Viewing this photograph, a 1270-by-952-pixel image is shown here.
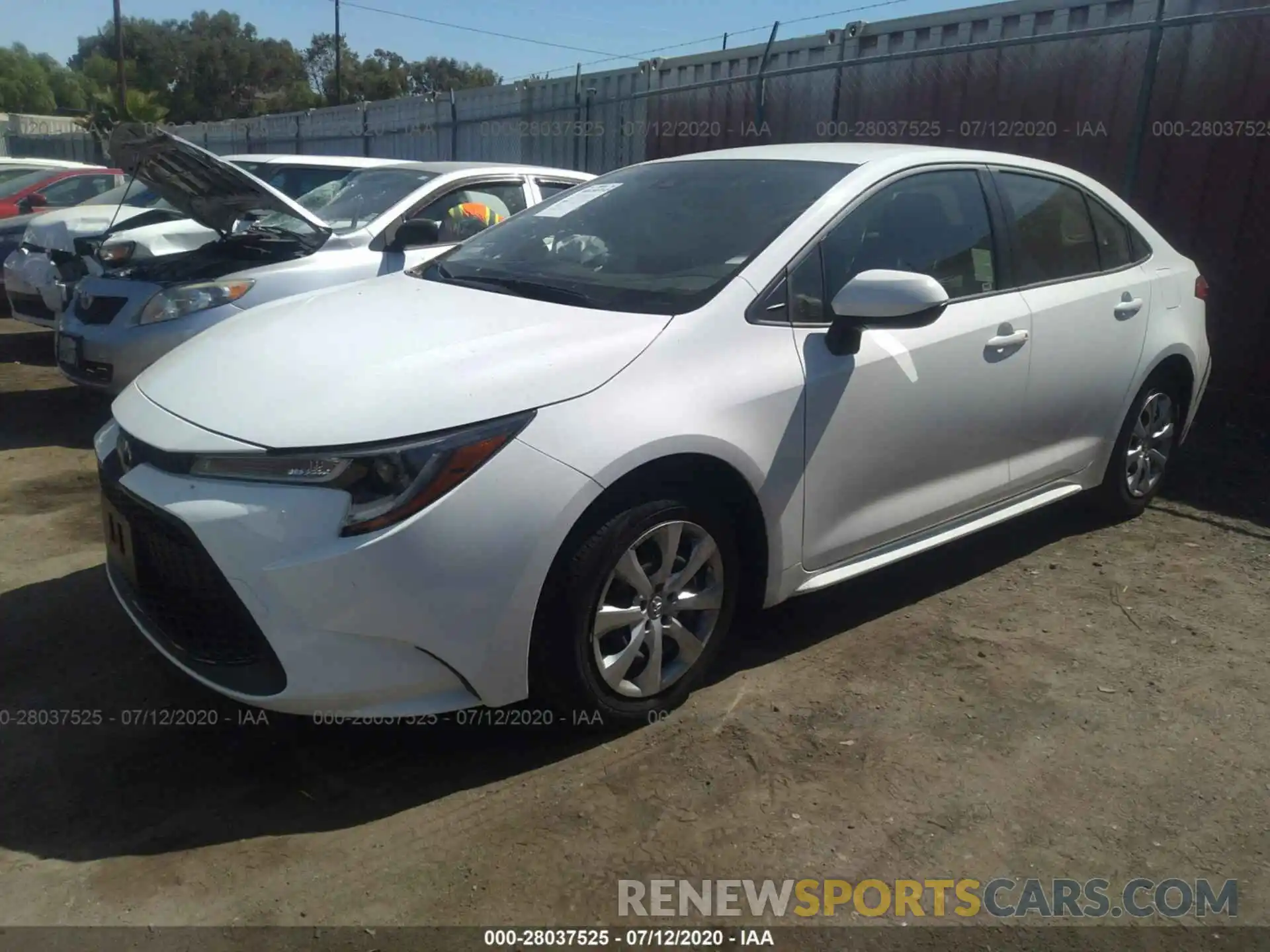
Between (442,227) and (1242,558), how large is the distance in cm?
466

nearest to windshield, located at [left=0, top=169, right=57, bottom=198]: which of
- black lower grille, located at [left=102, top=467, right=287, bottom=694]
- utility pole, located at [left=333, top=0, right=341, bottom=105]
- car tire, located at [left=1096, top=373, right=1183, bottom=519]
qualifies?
black lower grille, located at [left=102, top=467, right=287, bottom=694]

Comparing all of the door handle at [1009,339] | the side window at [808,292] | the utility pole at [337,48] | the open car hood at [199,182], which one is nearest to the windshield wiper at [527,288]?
the side window at [808,292]

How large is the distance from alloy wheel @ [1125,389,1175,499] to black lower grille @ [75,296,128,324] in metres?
5.21

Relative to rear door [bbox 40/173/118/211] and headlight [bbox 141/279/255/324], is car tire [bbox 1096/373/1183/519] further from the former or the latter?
rear door [bbox 40/173/118/211]

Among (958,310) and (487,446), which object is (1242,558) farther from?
(487,446)

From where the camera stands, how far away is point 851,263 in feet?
11.4

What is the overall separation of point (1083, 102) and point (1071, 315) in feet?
13.0

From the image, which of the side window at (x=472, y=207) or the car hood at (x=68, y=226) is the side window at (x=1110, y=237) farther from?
the car hood at (x=68, y=226)

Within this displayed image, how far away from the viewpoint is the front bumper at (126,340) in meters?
5.58

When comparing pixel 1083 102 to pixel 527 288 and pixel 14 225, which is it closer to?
pixel 527 288

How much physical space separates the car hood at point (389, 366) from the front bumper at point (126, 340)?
2429mm

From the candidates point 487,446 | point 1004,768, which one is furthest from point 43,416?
point 1004,768

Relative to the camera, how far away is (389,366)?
2779 millimetres

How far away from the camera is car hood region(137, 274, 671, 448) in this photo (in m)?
2.61
